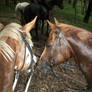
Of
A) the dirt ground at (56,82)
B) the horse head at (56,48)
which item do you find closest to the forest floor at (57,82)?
the dirt ground at (56,82)

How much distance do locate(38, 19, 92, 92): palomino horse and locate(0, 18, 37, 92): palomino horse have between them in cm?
25

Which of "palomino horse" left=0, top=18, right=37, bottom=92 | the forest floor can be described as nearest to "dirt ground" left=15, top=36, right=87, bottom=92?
the forest floor

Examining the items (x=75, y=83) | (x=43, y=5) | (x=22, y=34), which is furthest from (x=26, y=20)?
(x=22, y=34)

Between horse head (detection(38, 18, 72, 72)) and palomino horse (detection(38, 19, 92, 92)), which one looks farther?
horse head (detection(38, 18, 72, 72))

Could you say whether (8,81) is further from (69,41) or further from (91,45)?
(91,45)

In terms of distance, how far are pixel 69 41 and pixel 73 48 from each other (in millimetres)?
83

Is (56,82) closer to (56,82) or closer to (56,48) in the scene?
(56,82)

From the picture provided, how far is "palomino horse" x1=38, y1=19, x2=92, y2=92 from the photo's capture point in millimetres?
1501

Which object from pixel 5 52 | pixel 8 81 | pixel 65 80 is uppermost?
pixel 5 52

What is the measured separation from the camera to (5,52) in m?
1.27

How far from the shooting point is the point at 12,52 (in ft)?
4.34

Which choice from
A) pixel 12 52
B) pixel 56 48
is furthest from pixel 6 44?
pixel 56 48

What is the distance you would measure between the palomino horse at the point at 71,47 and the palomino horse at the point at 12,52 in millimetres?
250

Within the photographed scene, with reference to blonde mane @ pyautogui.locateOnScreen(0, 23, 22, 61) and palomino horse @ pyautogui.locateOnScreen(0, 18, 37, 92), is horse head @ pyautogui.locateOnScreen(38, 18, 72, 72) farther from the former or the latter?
blonde mane @ pyautogui.locateOnScreen(0, 23, 22, 61)
